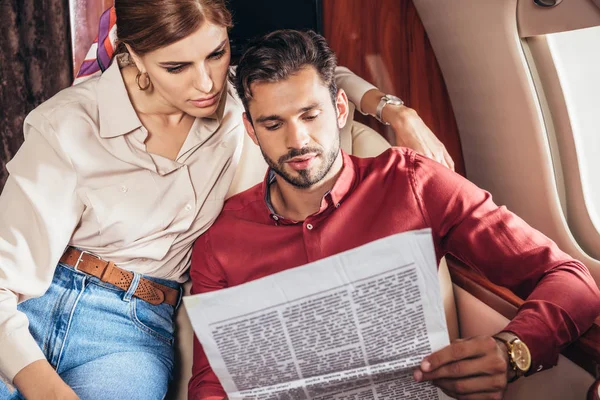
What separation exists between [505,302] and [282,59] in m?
0.69

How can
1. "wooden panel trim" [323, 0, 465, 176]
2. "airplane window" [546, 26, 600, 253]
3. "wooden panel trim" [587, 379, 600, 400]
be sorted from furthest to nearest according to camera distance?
1. "wooden panel trim" [323, 0, 465, 176]
2. "airplane window" [546, 26, 600, 253]
3. "wooden panel trim" [587, 379, 600, 400]

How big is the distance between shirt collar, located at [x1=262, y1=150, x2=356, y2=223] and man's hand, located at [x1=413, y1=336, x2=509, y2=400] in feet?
1.52

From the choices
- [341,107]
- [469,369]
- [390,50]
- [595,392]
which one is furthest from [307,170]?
[390,50]

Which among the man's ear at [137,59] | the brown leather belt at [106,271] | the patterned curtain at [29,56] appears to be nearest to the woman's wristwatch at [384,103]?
the man's ear at [137,59]

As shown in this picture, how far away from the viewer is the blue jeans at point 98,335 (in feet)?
4.52

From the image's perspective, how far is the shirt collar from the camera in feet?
4.33

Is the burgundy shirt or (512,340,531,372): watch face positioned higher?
the burgundy shirt

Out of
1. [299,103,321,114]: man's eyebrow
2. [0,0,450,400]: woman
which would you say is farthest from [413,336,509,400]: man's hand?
[0,0,450,400]: woman

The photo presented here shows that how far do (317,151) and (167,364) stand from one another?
0.66 metres

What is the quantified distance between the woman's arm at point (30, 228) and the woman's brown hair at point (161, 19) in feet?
0.94

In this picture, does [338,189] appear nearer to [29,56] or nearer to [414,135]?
[414,135]

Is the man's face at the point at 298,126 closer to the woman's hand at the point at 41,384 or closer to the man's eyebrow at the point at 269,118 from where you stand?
the man's eyebrow at the point at 269,118

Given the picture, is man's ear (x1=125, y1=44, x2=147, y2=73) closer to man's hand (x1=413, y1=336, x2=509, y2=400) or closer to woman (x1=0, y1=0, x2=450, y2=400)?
woman (x1=0, y1=0, x2=450, y2=400)

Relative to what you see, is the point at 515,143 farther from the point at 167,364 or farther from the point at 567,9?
the point at 167,364
